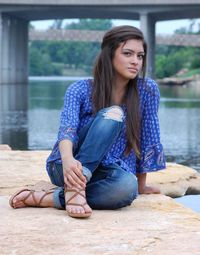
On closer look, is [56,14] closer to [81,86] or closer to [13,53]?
[13,53]

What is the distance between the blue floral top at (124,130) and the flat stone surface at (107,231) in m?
0.22

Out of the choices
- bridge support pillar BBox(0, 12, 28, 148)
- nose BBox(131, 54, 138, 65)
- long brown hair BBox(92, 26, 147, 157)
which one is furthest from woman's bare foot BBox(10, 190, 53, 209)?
bridge support pillar BBox(0, 12, 28, 148)

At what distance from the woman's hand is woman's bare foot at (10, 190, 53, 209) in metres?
0.25

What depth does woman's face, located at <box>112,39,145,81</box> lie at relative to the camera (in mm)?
3219

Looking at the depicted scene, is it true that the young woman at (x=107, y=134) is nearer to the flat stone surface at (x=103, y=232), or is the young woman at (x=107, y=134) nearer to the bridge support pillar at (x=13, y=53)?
the flat stone surface at (x=103, y=232)

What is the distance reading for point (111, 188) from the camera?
3150 mm

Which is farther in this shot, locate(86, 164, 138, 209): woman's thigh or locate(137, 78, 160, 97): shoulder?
locate(137, 78, 160, 97): shoulder

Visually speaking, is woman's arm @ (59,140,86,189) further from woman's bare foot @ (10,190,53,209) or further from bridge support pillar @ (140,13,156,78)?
bridge support pillar @ (140,13,156,78)

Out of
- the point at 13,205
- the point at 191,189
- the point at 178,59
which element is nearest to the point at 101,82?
the point at 13,205

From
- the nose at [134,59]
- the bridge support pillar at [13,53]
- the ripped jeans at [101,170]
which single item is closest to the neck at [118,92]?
the nose at [134,59]

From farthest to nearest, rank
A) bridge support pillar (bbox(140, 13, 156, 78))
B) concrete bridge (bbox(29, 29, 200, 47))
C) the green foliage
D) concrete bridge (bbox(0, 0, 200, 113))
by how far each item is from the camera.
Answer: the green foliage
concrete bridge (bbox(29, 29, 200, 47))
bridge support pillar (bbox(140, 13, 156, 78))
concrete bridge (bbox(0, 0, 200, 113))

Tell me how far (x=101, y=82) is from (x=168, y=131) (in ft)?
28.1

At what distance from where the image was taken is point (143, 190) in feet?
11.9

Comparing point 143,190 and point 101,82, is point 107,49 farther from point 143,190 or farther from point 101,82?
point 143,190
